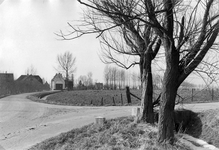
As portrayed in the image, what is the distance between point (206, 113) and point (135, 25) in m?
4.53

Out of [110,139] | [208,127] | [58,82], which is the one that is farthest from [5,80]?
[58,82]

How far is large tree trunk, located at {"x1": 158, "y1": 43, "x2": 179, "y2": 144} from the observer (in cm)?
521

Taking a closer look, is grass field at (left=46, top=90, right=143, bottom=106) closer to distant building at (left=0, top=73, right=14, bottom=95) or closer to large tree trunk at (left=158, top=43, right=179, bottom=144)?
distant building at (left=0, top=73, right=14, bottom=95)

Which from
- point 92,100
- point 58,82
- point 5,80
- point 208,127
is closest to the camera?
point 208,127

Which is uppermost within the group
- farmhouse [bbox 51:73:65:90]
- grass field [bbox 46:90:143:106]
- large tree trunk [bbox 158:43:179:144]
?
farmhouse [bbox 51:73:65:90]

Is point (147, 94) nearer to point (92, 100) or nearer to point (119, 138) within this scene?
point (119, 138)

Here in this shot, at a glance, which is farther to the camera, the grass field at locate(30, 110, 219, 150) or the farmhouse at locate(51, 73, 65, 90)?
the farmhouse at locate(51, 73, 65, 90)

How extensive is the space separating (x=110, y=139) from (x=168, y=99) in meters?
1.82

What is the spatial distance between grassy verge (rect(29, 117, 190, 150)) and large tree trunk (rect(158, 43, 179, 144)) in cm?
30

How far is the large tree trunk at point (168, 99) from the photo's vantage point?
521 cm

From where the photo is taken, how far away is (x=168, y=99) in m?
5.25

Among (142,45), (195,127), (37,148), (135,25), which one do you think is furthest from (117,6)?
(195,127)

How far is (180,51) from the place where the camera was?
5.69 metres

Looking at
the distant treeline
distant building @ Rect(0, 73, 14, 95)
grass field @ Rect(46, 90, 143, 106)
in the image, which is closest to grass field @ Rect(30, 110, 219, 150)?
distant building @ Rect(0, 73, 14, 95)
